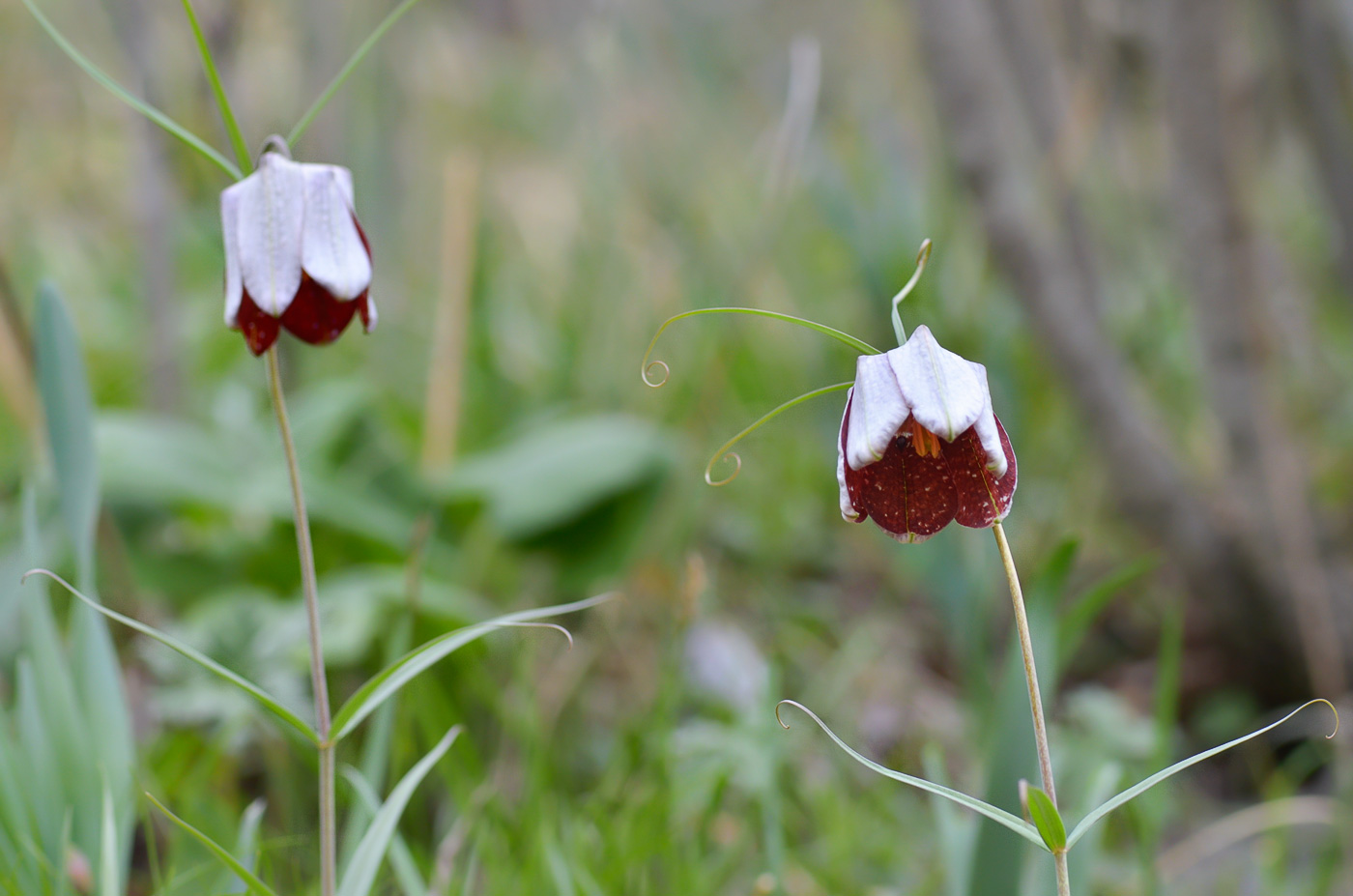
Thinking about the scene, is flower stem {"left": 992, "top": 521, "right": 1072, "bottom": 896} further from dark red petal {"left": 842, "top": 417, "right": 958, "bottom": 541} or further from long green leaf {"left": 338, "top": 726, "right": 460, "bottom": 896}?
long green leaf {"left": 338, "top": 726, "right": 460, "bottom": 896}

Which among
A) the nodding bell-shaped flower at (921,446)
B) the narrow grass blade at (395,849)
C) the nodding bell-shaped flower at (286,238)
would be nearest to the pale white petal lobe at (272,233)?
the nodding bell-shaped flower at (286,238)

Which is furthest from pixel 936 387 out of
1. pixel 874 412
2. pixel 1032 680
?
pixel 1032 680

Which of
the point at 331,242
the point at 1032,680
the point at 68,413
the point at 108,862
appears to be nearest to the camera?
the point at 1032,680

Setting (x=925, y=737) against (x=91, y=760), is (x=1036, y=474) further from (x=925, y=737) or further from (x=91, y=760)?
(x=91, y=760)

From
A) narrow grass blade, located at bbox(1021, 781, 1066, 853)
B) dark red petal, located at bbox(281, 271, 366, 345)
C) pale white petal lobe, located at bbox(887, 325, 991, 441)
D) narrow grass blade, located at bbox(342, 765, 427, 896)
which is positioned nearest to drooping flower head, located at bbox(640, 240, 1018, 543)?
pale white petal lobe, located at bbox(887, 325, 991, 441)

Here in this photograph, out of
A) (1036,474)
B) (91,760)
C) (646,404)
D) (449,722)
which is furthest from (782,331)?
(91,760)

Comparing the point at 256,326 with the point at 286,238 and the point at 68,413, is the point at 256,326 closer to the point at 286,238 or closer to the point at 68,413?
the point at 286,238
